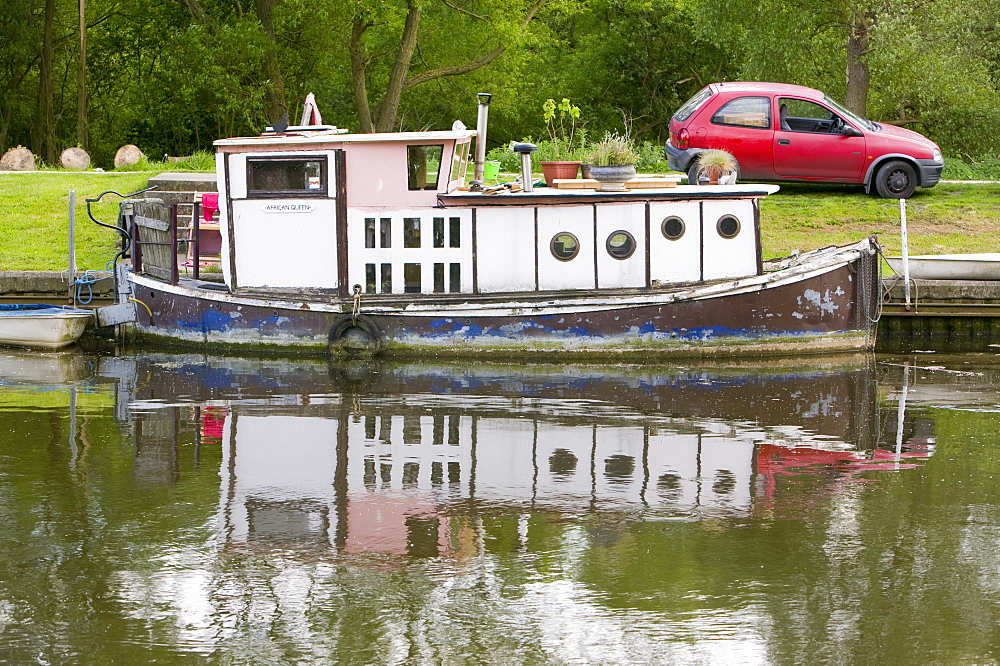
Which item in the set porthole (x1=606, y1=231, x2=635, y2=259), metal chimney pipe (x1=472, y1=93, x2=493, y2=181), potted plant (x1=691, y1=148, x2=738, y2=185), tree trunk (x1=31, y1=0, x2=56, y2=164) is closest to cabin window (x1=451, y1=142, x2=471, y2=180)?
metal chimney pipe (x1=472, y1=93, x2=493, y2=181)

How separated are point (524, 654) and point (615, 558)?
1.44 metres

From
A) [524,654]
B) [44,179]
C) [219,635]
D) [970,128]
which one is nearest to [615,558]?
[524,654]

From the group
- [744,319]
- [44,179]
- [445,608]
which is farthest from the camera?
[44,179]

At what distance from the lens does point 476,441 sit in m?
10.6

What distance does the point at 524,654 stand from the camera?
641 centimetres

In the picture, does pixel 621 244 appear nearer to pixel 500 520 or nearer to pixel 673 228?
pixel 673 228

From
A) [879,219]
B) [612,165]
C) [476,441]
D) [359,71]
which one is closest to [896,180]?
[879,219]

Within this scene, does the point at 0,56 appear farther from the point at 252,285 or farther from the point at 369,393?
the point at 369,393

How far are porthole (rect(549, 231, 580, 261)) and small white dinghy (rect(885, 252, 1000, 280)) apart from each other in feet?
12.9

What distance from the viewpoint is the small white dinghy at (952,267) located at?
1567 cm

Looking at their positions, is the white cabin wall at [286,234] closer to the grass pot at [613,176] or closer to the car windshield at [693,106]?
the grass pot at [613,176]

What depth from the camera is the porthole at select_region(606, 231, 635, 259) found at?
1438 centimetres

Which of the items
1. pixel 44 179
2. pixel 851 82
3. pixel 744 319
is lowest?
pixel 744 319

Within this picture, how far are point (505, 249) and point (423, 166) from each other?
128 centimetres
